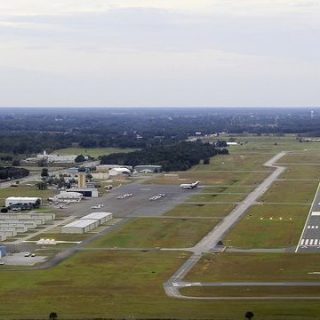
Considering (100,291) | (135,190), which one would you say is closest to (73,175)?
(135,190)

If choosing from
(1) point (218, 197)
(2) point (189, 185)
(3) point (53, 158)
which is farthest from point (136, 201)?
(3) point (53, 158)

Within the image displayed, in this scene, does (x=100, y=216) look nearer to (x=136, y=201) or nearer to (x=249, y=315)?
(x=136, y=201)

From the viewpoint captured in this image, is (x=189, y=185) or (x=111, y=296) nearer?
(x=111, y=296)

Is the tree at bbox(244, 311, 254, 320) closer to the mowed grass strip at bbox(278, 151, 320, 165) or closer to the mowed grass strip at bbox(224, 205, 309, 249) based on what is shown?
the mowed grass strip at bbox(224, 205, 309, 249)

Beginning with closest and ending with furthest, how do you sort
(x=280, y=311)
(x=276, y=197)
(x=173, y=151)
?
(x=280, y=311) < (x=276, y=197) < (x=173, y=151)

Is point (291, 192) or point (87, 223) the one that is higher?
point (87, 223)

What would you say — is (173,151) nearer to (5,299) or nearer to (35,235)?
(35,235)

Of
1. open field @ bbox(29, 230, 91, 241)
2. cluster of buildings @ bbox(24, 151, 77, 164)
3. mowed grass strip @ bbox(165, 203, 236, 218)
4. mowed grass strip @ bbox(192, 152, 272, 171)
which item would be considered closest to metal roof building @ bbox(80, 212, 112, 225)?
mowed grass strip @ bbox(165, 203, 236, 218)
